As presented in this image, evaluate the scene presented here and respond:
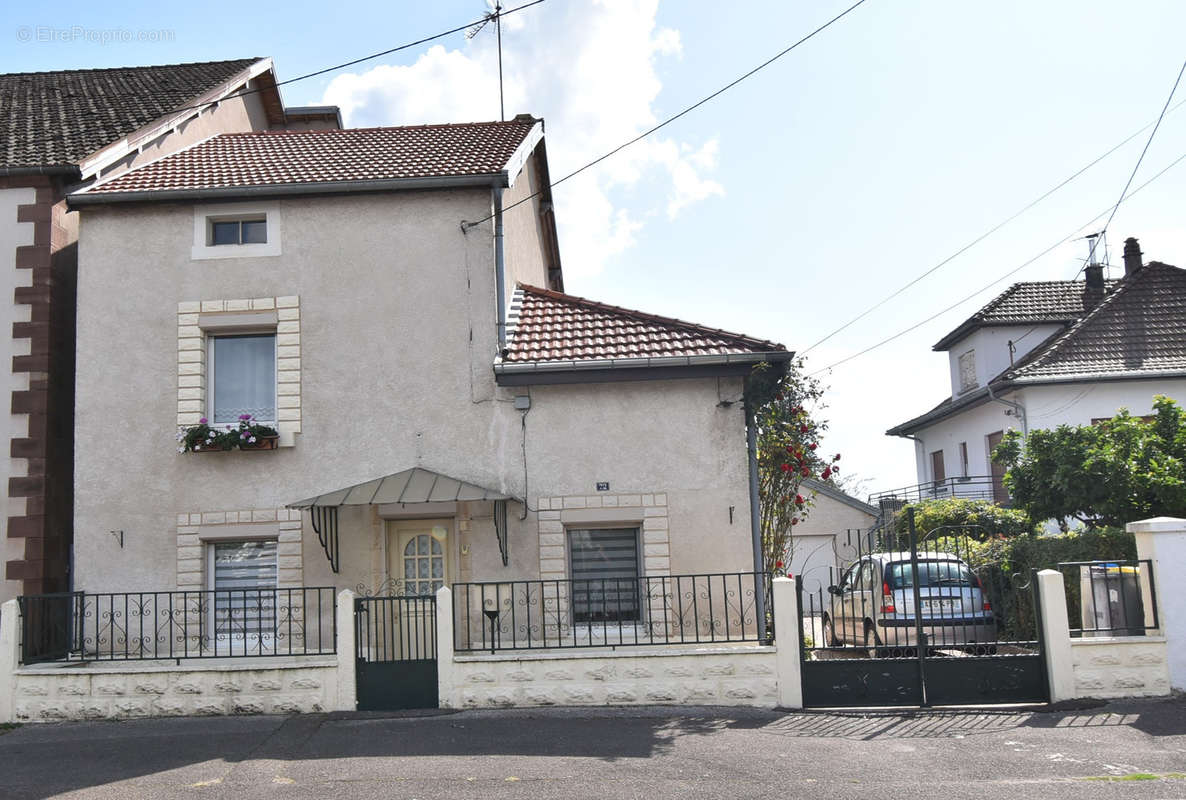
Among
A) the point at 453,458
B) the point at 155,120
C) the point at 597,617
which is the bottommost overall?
the point at 597,617

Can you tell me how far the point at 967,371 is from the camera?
25969mm

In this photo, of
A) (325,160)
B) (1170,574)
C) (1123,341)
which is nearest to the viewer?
(1170,574)

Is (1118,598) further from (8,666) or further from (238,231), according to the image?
(8,666)

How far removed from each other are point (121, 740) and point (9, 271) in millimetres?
6747

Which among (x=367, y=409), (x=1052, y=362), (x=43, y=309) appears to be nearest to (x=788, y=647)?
(x=367, y=409)

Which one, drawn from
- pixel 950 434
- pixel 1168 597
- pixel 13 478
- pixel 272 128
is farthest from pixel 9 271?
pixel 950 434

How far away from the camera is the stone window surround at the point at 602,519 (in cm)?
1212

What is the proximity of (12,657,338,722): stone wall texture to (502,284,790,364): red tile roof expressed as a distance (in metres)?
4.28

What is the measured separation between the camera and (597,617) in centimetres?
1223

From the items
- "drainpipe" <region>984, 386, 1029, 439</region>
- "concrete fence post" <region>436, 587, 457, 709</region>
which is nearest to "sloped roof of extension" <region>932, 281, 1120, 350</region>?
"drainpipe" <region>984, 386, 1029, 439</region>

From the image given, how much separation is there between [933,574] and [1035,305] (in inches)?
616

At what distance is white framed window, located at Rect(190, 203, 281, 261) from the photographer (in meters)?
13.0

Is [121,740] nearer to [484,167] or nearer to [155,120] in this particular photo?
[484,167]

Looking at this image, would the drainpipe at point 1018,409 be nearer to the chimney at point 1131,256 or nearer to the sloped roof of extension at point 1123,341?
the sloped roof of extension at point 1123,341
